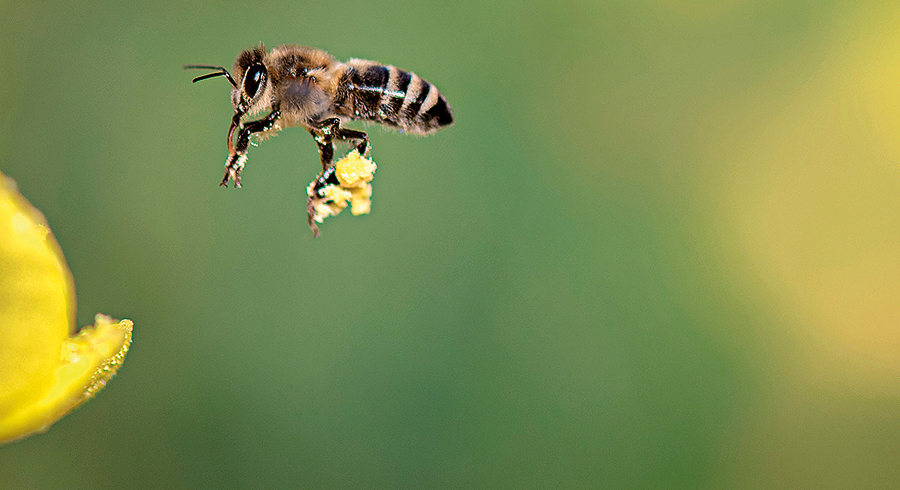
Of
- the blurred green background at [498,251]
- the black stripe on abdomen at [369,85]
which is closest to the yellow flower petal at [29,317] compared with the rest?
the black stripe on abdomen at [369,85]

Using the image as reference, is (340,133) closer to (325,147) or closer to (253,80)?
(325,147)

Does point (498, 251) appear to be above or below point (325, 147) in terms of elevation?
below

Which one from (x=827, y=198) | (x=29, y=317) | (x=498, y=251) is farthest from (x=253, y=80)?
(x=827, y=198)

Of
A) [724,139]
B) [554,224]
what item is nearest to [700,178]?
[724,139]

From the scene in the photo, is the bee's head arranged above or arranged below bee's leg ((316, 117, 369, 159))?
above

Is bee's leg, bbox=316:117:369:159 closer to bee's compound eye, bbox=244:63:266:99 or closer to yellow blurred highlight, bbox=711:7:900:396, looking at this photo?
bee's compound eye, bbox=244:63:266:99

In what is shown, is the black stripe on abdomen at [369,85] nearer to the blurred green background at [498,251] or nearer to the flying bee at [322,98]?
the flying bee at [322,98]

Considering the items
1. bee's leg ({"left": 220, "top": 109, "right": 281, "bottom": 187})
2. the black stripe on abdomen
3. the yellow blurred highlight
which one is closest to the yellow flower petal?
bee's leg ({"left": 220, "top": 109, "right": 281, "bottom": 187})
